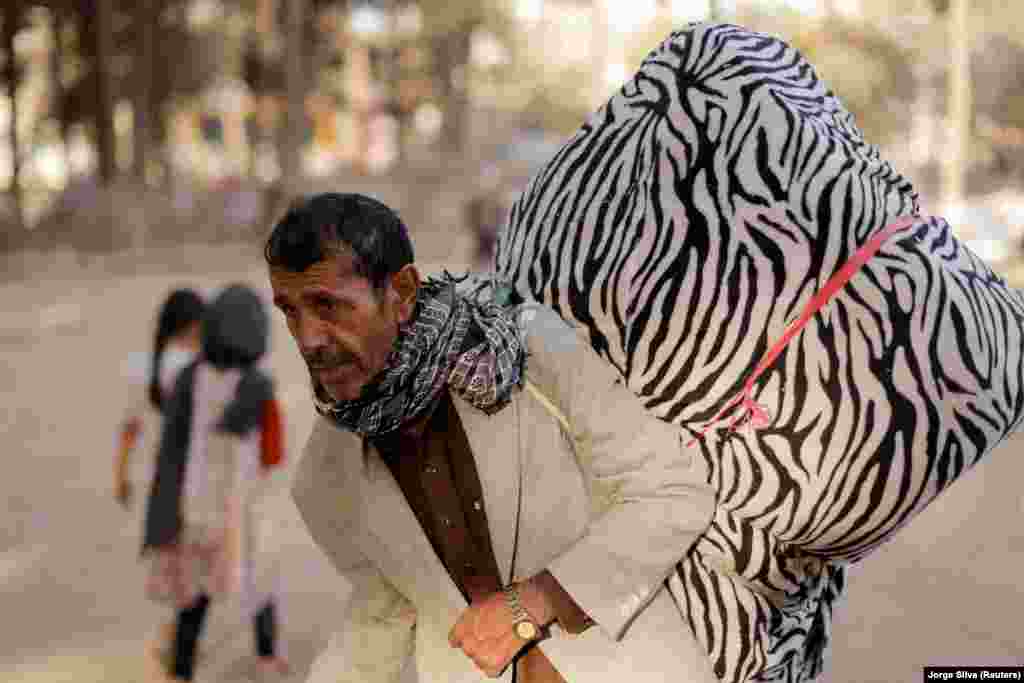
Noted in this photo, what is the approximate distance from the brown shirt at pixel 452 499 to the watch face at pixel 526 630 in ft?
0.15

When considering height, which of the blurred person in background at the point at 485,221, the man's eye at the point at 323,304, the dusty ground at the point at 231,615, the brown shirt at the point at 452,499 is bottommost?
the blurred person in background at the point at 485,221

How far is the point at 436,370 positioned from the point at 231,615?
558 centimetres

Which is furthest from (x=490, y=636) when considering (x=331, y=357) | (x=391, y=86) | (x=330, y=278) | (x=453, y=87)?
(x=391, y=86)

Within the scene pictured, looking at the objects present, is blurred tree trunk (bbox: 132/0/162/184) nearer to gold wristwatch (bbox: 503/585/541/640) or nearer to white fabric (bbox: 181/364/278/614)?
white fabric (bbox: 181/364/278/614)

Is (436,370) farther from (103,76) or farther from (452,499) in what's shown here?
(103,76)

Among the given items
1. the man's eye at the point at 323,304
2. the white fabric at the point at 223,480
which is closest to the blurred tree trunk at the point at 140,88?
the white fabric at the point at 223,480

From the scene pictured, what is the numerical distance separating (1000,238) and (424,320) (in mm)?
27187

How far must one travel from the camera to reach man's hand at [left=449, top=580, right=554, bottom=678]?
253 centimetres

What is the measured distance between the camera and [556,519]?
2607 mm

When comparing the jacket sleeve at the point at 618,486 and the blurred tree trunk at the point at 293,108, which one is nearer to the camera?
the jacket sleeve at the point at 618,486

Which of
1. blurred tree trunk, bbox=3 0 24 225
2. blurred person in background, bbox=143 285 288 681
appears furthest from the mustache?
blurred tree trunk, bbox=3 0 24 225

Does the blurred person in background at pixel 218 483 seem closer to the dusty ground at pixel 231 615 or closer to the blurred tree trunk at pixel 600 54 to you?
the dusty ground at pixel 231 615

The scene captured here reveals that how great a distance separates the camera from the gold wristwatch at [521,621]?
8.32 ft

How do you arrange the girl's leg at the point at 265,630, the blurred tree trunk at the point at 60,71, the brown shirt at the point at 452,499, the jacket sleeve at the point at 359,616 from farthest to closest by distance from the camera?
the blurred tree trunk at the point at 60,71 → the girl's leg at the point at 265,630 → the jacket sleeve at the point at 359,616 → the brown shirt at the point at 452,499
